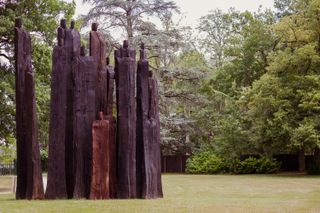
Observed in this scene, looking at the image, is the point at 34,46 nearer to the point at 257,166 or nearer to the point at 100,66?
the point at 100,66

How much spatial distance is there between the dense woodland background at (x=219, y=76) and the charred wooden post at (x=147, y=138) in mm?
9182

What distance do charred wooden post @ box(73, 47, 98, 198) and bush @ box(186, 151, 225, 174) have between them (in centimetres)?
2589

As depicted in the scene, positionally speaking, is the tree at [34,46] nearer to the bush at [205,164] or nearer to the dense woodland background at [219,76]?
the dense woodland background at [219,76]

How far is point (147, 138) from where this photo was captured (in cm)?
1237

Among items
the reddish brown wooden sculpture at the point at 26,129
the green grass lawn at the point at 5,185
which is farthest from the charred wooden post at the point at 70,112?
the green grass lawn at the point at 5,185

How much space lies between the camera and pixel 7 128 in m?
21.8

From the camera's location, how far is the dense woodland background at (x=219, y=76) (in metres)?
22.2

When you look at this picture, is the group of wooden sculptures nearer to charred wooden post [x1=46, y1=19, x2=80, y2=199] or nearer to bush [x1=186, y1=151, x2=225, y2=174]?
charred wooden post [x1=46, y1=19, x2=80, y2=199]

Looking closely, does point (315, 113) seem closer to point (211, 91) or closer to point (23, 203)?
point (211, 91)

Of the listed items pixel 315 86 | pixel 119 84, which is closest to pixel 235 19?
pixel 315 86

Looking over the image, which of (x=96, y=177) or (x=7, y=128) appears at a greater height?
(x=7, y=128)

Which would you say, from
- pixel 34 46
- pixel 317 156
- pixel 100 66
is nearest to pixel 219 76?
pixel 317 156

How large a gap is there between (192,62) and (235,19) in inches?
205

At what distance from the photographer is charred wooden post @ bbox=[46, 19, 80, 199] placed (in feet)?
39.1
